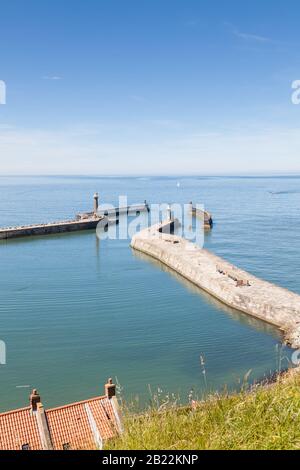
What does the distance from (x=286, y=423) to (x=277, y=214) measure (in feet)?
308

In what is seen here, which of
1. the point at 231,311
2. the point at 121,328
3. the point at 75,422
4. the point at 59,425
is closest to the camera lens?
the point at 59,425

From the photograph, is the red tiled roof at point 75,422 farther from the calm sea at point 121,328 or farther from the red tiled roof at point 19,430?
the calm sea at point 121,328

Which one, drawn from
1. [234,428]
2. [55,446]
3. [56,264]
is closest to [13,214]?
[56,264]

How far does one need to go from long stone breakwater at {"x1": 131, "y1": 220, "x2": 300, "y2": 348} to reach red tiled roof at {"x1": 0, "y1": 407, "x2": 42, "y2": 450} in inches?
644

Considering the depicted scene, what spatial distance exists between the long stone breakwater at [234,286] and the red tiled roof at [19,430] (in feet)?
53.7

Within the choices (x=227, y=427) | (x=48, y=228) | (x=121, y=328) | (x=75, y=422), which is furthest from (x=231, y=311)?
(x=48, y=228)

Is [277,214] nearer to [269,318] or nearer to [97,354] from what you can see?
[269,318]

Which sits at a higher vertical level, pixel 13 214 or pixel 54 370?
pixel 13 214

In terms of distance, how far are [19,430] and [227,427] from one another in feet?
37.4

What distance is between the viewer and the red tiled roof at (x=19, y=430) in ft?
47.3

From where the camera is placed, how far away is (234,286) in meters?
34.0

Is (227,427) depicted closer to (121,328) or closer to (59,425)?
(59,425)

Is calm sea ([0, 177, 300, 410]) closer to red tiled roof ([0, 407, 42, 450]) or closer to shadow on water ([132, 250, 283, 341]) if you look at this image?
shadow on water ([132, 250, 283, 341])

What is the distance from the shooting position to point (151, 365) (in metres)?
22.4
